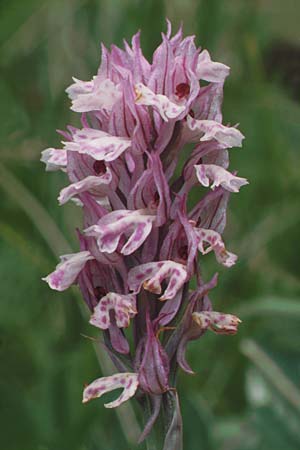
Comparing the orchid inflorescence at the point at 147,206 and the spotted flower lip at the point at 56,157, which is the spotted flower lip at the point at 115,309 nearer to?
the orchid inflorescence at the point at 147,206

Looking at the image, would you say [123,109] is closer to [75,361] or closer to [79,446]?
[79,446]

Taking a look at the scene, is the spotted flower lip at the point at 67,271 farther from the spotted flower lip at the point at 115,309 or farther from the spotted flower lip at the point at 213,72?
the spotted flower lip at the point at 213,72

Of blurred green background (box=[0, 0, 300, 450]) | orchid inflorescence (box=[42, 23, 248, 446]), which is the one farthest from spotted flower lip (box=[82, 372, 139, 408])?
blurred green background (box=[0, 0, 300, 450])

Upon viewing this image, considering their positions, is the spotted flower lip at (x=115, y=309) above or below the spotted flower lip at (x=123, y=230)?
below

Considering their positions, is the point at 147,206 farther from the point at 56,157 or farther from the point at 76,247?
the point at 76,247

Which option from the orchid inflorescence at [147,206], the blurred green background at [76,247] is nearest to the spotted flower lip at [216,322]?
the orchid inflorescence at [147,206]

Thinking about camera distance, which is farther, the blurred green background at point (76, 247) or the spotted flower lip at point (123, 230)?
the blurred green background at point (76, 247)
